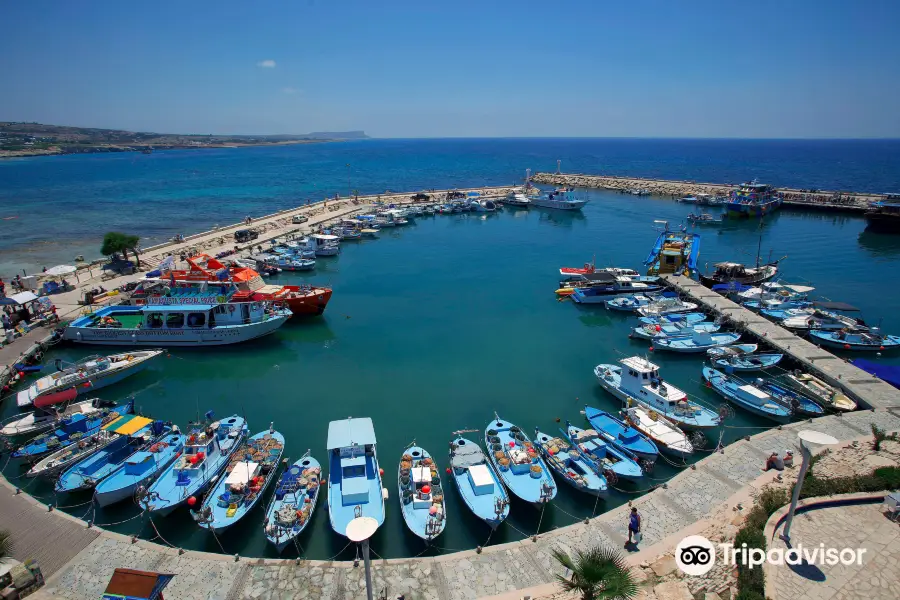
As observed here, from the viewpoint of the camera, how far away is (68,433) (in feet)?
81.5

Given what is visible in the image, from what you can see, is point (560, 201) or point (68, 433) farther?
point (560, 201)

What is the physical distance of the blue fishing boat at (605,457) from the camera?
21875mm

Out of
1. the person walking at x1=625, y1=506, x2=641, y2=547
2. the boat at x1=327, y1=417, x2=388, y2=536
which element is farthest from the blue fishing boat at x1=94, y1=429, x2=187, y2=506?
the person walking at x1=625, y1=506, x2=641, y2=547

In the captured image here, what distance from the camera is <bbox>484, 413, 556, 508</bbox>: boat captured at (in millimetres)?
20328

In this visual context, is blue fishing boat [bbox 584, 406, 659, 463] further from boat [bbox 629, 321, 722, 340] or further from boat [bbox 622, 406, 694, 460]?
boat [bbox 629, 321, 722, 340]

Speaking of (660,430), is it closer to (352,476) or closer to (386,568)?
(386,568)

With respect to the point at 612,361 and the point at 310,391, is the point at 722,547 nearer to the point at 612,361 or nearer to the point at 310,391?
the point at 612,361

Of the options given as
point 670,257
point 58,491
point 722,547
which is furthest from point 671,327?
point 58,491

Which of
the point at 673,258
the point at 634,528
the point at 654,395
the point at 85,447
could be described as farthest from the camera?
the point at 673,258

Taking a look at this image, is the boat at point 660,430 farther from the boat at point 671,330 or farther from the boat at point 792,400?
the boat at point 671,330

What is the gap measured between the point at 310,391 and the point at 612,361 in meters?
22.3

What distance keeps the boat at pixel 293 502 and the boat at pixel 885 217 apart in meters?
89.4

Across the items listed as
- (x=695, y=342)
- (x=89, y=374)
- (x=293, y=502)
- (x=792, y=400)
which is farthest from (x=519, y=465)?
(x=89, y=374)

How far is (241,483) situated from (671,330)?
109 feet
